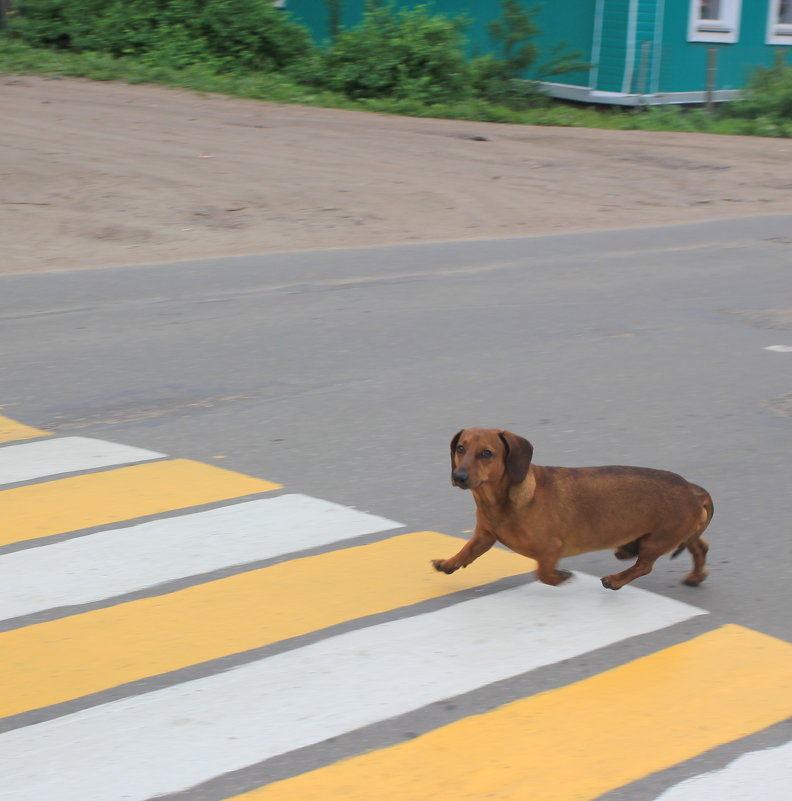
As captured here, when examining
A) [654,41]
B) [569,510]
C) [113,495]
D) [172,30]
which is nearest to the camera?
[569,510]

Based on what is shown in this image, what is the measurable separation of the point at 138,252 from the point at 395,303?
3941 millimetres

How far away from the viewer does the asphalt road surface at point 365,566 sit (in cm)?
314

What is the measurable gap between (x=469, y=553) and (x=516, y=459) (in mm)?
457

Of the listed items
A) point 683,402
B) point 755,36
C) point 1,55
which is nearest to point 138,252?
point 683,402

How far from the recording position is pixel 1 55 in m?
25.6

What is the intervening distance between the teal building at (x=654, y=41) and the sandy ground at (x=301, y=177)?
3959 millimetres

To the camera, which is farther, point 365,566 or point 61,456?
point 61,456

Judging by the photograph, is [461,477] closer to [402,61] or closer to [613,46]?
[402,61]

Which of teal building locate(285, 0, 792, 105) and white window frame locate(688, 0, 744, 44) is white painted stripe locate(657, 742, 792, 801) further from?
white window frame locate(688, 0, 744, 44)

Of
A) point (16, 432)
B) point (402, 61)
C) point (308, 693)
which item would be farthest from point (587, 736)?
point (402, 61)

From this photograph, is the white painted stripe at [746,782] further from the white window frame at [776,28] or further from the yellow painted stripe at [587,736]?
the white window frame at [776,28]

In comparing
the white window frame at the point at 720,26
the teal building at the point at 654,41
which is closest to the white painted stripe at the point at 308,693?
the teal building at the point at 654,41

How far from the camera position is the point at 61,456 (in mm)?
5781

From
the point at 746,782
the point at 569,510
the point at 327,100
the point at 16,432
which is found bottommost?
the point at 16,432
